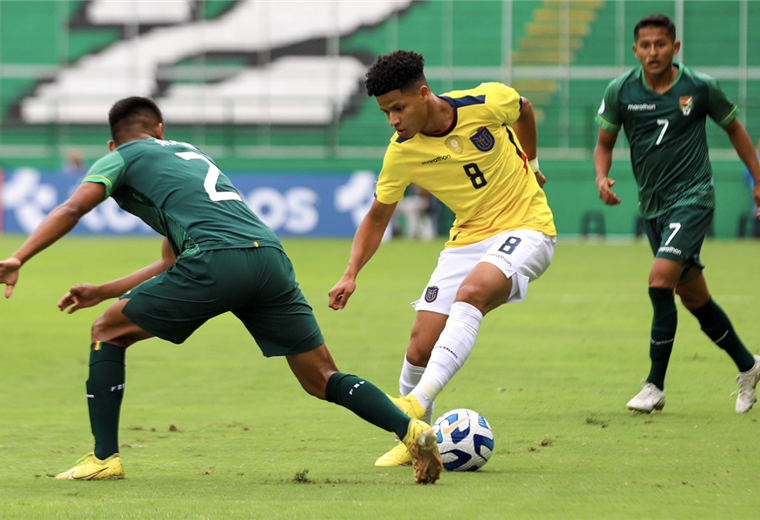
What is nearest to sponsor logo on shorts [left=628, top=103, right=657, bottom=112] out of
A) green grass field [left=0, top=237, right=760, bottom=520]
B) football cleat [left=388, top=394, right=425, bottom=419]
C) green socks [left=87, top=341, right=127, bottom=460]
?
green grass field [left=0, top=237, right=760, bottom=520]

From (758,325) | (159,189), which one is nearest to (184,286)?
(159,189)

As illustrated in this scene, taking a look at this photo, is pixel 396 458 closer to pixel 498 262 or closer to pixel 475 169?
pixel 498 262

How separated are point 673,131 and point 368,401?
3121mm

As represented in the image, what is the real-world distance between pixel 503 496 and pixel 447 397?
9.23 ft

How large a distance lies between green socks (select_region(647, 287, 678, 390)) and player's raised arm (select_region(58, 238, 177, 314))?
3.06 metres

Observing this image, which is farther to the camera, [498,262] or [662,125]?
[662,125]

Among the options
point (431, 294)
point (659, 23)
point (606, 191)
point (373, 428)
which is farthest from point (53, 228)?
point (659, 23)

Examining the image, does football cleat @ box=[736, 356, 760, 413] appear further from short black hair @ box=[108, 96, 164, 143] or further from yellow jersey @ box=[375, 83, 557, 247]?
short black hair @ box=[108, 96, 164, 143]

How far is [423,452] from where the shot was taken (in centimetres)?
481

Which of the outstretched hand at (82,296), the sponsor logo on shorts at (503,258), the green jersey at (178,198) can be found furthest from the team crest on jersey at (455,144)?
the outstretched hand at (82,296)

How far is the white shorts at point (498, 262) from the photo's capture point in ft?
19.0

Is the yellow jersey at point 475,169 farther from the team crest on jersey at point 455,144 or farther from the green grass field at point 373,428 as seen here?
the green grass field at point 373,428

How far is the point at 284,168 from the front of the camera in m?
28.7

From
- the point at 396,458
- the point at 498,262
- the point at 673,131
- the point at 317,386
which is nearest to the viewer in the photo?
the point at 317,386
